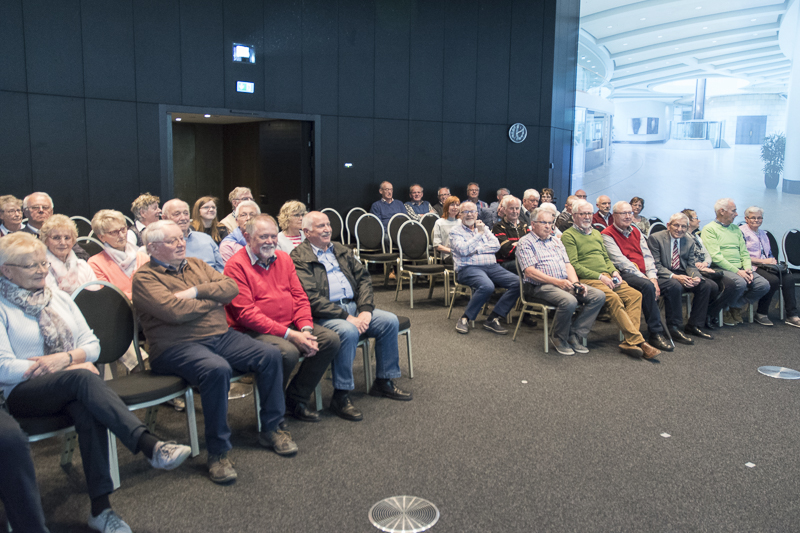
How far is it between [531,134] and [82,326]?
8895mm

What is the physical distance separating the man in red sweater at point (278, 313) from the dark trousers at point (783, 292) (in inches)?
190

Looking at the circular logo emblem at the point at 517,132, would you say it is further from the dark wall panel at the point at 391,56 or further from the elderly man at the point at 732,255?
the elderly man at the point at 732,255

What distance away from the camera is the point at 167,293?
2.87 m

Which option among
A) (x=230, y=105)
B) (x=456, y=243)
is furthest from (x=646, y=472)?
(x=230, y=105)

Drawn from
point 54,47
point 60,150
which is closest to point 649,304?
point 60,150

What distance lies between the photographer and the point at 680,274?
5520 mm

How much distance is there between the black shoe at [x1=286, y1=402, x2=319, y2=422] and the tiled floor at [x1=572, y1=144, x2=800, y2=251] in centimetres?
837

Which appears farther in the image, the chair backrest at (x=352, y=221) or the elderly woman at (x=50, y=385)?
the chair backrest at (x=352, y=221)

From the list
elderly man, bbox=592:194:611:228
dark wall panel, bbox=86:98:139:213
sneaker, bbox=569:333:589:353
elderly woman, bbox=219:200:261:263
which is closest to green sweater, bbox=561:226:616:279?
sneaker, bbox=569:333:589:353

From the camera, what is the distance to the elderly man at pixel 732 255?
5.84 metres

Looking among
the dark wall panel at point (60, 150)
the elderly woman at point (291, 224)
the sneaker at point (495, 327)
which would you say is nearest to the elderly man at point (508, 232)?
the sneaker at point (495, 327)

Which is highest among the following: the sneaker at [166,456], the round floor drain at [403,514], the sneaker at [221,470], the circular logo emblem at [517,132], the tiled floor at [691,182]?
the circular logo emblem at [517,132]

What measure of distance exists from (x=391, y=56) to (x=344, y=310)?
6.29 metres

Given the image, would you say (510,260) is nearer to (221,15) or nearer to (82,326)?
(82,326)
